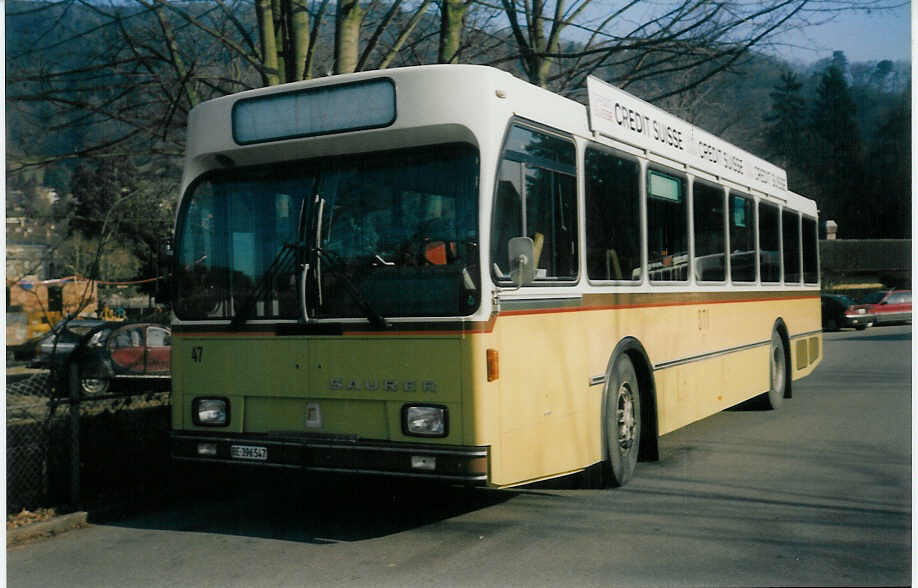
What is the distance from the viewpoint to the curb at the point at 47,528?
678 cm

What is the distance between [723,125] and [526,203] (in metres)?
26.4

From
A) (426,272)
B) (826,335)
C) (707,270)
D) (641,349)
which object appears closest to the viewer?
(426,272)

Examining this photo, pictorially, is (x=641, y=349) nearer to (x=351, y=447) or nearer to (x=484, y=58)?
(x=351, y=447)

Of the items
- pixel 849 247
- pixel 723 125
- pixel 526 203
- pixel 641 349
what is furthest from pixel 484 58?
pixel 849 247

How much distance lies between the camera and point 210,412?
22.9 ft

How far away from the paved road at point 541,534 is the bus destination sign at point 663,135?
288cm

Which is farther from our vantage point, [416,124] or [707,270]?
[707,270]

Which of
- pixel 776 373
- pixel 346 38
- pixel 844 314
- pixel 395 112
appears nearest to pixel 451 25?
pixel 346 38

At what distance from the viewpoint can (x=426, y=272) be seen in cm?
626

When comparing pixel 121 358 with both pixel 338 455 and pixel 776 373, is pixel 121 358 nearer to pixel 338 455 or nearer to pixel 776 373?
pixel 776 373

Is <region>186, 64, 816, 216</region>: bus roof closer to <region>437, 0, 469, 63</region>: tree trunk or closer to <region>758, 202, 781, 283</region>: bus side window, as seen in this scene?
<region>758, 202, 781, 283</region>: bus side window

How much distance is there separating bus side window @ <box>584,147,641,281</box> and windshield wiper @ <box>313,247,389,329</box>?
6.21 ft

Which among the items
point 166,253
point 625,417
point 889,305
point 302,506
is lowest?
point 302,506

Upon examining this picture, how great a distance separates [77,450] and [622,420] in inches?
169
